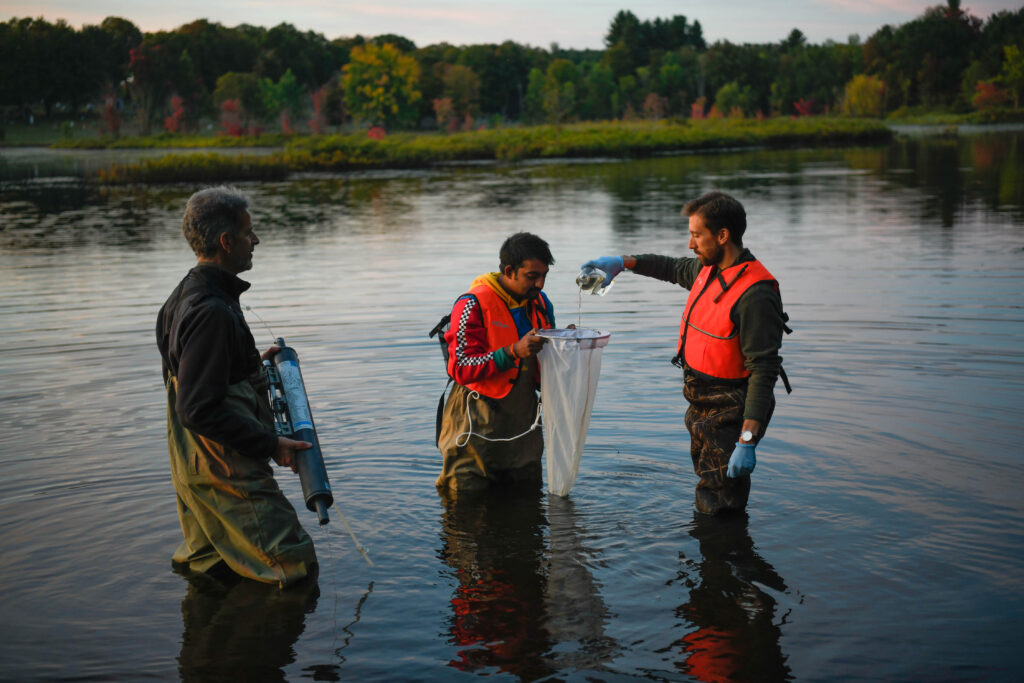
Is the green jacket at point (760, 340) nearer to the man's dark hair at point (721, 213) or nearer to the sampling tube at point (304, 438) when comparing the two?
the man's dark hair at point (721, 213)

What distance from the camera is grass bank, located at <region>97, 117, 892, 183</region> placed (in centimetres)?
4281

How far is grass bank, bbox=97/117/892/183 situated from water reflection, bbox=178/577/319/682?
39.4 m

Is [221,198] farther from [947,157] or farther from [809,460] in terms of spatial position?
[947,157]

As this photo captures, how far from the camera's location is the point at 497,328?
5723 mm

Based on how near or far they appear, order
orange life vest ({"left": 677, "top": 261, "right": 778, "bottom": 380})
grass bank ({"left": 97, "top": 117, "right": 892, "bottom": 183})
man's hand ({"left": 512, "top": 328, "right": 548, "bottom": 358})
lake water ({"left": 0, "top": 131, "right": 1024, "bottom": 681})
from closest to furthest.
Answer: lake water ({"left": 0, "top": 131, "right": 1024, "bottom": 681})
orange life vest ({"left": 677, "top": 261, "right": 778, "bottom": 380})
man's hand ({"left": 512, "top": 328, "right": 548, "bottom": 358})
grass bank ({"left": 97, "top": 117, "right": 892, "bottom": 183})

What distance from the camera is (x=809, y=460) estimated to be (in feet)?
22.6

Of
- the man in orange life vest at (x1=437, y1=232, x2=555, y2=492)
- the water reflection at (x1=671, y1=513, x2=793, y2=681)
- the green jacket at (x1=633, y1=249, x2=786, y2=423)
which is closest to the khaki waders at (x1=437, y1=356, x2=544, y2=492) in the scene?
the man in orange life vest at (x1=437, y1=232, x2=555, y2=492)

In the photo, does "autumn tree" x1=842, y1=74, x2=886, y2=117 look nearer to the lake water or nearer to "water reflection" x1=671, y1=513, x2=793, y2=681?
the lake water

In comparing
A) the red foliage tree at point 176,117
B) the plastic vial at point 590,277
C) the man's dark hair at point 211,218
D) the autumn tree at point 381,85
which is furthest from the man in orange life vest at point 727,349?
the red foliage tree at point 176,117

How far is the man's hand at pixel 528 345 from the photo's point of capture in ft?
17.8

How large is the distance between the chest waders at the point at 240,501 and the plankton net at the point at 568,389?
174 cm

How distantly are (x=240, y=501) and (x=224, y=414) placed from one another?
0.46 metres

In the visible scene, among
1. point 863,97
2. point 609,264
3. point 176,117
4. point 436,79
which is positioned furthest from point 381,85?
point 609,264

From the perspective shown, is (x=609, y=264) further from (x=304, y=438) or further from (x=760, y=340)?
(x=304, y=438)
